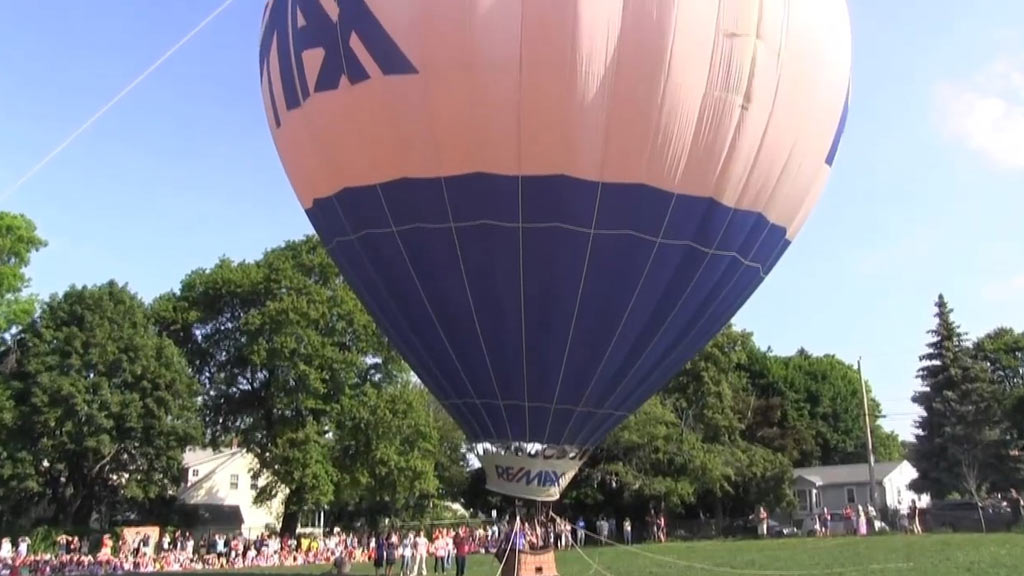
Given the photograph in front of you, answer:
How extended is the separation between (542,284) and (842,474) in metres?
→ 39.7

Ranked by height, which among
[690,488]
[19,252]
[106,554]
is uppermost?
[19,252]

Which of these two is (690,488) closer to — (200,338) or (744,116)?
(200,338)

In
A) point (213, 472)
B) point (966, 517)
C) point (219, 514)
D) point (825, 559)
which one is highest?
point (213, 472)

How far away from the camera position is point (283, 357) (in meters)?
34.6

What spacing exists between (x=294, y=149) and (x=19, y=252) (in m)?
23.7

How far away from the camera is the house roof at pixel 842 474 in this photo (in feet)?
153

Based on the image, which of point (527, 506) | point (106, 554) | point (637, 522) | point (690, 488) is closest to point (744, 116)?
point (527, 506)

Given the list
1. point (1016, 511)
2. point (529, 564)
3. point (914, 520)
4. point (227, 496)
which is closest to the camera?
point (529, 564)

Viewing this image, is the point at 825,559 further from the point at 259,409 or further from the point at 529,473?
the point at 259,409

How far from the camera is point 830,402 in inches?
2334

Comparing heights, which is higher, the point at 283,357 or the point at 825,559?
the point at 283,357

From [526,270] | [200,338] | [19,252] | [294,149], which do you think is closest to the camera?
[526,270]

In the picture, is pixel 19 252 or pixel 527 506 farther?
pixel 19 252

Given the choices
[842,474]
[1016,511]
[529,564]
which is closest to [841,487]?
[842,474]
